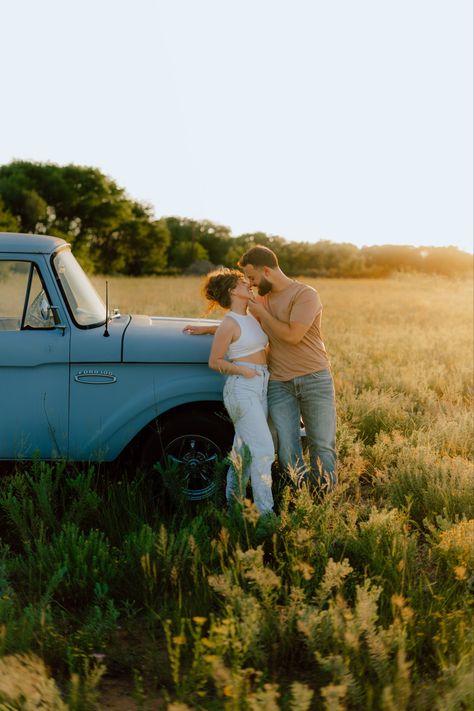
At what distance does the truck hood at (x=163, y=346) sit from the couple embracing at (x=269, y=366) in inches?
5.4

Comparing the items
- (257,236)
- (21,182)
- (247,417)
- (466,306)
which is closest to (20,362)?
(247,417)

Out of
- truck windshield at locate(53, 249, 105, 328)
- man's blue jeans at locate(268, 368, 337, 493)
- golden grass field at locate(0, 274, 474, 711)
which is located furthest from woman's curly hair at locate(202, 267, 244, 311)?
golden grass field at locate(0, 274, 474, 711)

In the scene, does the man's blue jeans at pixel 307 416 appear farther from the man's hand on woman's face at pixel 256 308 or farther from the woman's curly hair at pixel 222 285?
the woman's curly hair at pixel 222 285

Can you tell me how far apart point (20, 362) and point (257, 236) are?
286ft

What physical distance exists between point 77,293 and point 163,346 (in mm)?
781

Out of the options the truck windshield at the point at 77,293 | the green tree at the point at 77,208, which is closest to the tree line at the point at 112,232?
the green tree at the point at 77,208

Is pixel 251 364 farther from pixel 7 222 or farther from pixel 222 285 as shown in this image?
pixel 7 222

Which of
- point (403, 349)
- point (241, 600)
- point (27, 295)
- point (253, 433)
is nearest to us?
point (241, 600)

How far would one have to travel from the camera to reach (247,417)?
5.15 metres

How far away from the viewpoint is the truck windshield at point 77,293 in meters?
5.48

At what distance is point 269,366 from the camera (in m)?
5.68

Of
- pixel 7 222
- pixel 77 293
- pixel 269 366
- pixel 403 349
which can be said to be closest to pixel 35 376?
pixel 77 293

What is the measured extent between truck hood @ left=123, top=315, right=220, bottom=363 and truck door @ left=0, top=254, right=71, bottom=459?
0.45 meters

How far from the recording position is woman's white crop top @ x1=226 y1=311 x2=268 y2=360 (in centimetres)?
529
